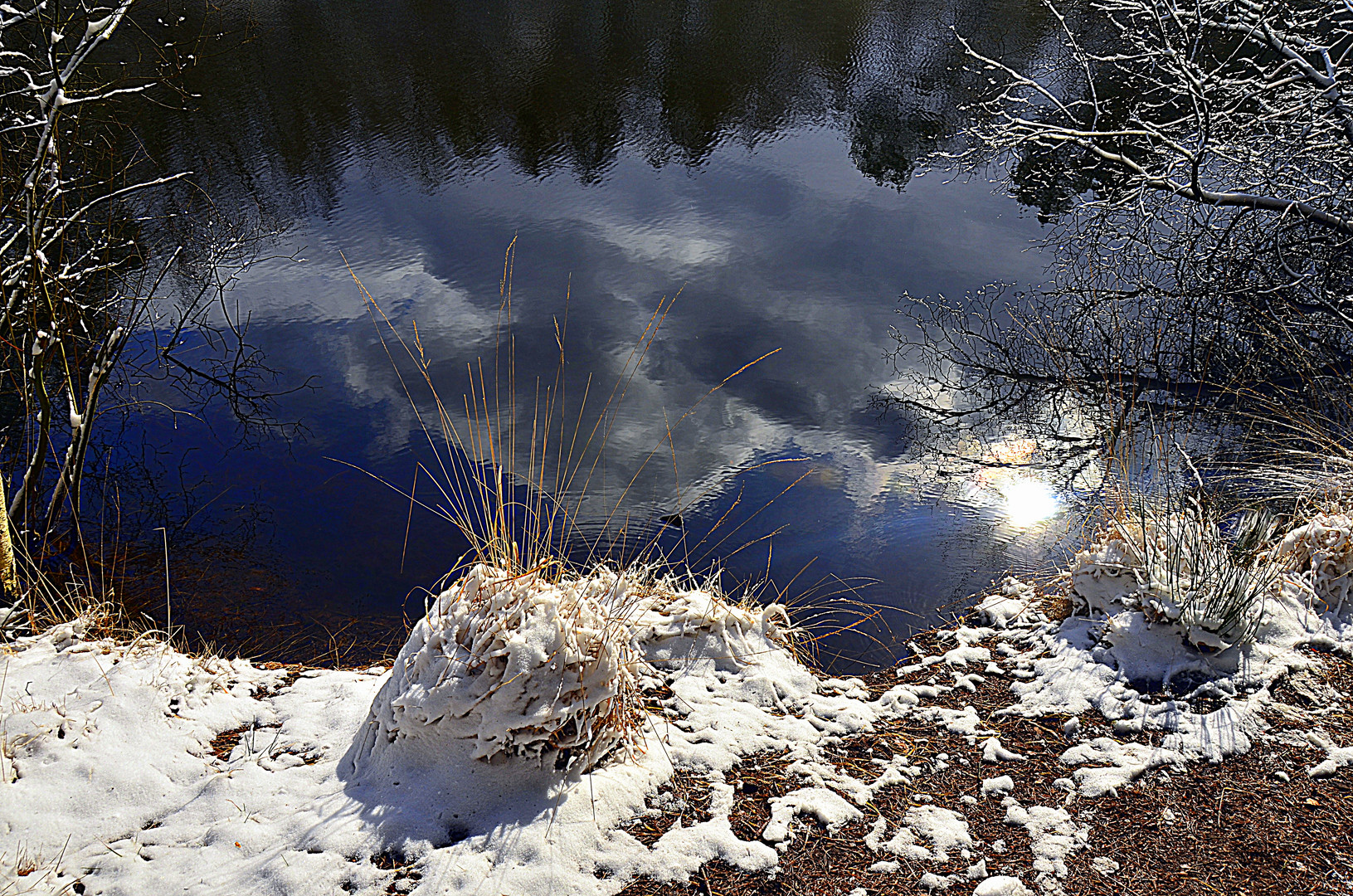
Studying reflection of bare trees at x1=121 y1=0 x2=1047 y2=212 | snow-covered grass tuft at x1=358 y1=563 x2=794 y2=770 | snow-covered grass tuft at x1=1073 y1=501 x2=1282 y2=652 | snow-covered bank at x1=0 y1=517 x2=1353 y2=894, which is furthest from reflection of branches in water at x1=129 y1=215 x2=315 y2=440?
snow-covered grass tuft at x1=1073 y1=501 x2=1282 y2=652

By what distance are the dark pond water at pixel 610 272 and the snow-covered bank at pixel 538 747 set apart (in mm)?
1242

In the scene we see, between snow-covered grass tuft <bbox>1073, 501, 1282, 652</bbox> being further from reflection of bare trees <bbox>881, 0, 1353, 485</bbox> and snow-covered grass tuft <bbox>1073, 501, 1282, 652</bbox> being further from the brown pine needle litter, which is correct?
reflection of bare trees <bbox>881, 0, 1353, 485</bbox>

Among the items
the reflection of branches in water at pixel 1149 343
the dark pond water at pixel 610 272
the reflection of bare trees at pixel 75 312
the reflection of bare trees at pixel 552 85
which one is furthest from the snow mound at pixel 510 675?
the reflection of bare trees at pixel 552 85

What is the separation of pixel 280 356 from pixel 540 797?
5.58 metres

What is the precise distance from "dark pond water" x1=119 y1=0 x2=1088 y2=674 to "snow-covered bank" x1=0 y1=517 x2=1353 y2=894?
4.07ft

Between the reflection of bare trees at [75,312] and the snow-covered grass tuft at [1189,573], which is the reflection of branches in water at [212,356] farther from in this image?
the snow-covered grass tuft at [1189,573]

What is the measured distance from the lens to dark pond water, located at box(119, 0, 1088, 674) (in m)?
5.46

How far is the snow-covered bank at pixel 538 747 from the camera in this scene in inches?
104

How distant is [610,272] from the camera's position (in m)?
8.47

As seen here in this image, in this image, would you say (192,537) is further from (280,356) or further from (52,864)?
(52,864)

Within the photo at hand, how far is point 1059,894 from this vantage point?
263cm

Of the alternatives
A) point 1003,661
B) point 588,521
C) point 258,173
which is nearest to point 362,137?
point 258,173

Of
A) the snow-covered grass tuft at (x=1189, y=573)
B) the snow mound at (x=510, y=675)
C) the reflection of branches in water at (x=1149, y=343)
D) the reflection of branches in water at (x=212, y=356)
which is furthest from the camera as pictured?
the reflection of branches in water at (x=212, y=356)

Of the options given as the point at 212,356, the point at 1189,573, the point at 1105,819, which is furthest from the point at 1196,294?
the point at 212,356
